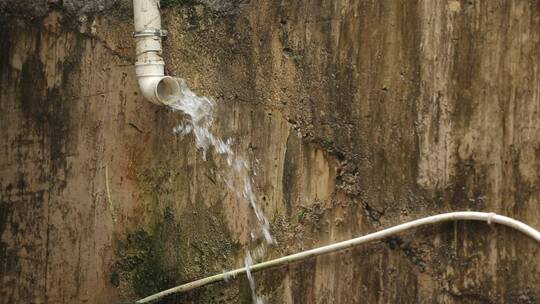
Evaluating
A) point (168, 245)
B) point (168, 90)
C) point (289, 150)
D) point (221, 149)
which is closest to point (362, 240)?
point (289, 150)

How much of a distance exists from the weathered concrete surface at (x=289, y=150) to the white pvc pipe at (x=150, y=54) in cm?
12

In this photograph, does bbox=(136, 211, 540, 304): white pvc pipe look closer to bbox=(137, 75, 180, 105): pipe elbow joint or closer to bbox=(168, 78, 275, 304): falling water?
bbox=(168, 78, 275, 304): falling water

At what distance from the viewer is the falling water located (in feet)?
13.3

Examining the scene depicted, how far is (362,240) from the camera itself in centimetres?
375

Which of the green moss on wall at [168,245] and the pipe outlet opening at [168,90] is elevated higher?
the pipe outlet opening at [168,90]

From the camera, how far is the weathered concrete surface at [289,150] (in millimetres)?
3502

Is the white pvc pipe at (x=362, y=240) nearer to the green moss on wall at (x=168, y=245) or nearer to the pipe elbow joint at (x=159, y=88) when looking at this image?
the green moss on wall at (x=168, y=245)

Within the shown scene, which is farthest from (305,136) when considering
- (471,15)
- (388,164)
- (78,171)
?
(78,171)

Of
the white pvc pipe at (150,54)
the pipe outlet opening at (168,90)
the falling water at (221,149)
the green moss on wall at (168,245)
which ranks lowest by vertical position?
the green moss on wall at (168,245)

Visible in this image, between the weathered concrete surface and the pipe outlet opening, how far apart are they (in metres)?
0.11

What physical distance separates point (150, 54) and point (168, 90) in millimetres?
208

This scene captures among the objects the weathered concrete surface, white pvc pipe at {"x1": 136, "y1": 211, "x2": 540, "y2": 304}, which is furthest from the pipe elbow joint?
white pvc pipe at {"x1": 136, "y1": 211, "x2": 540, "y2": 304}

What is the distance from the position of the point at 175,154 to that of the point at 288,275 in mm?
887

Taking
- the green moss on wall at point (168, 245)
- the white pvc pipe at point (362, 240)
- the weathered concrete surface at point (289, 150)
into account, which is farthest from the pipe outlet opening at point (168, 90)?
the white pvc pipe at point (362, 240)
